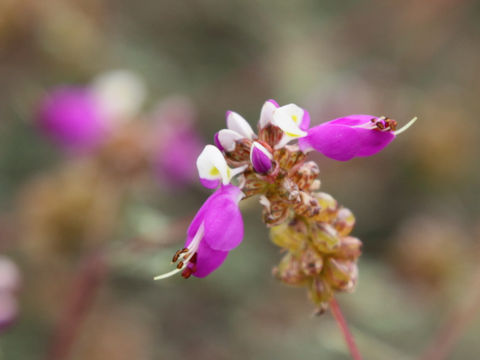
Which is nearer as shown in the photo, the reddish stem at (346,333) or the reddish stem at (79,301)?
the reddish stem at (346,333)

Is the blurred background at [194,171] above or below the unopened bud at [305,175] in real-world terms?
below

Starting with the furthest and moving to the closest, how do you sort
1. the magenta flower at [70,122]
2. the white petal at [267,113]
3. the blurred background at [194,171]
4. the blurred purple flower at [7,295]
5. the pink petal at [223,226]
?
the magenta flower at [70,122], the blurred background at [194,171], the blurred purple flower at [7,295], the white petal at [267,113], the pink petal at [223,226]

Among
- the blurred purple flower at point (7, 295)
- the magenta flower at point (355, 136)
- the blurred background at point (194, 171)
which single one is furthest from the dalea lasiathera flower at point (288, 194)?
the blurred purple flower at point (7, 295)

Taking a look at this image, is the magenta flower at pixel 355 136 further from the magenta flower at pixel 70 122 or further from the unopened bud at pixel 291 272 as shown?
the magenta flower at pixel 70 122

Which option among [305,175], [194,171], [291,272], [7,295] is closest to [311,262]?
[291,272]

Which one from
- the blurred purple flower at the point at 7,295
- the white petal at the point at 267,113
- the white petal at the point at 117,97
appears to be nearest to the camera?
the white petal at the point at 267,113

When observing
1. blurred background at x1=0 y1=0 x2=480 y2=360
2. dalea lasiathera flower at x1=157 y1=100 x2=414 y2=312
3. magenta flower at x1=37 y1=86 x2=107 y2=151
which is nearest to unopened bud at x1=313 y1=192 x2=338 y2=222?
dalea lasiathera flower at x1=157 y1=100 x2=414 y2=312
